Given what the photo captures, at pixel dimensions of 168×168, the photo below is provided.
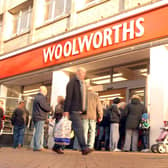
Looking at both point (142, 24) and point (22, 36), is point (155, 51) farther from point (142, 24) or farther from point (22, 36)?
point (22, 36)

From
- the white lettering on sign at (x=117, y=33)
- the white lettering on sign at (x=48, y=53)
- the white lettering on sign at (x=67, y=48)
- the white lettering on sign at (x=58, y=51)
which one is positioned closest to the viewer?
the white lettering on sign at (x=117, y=33)

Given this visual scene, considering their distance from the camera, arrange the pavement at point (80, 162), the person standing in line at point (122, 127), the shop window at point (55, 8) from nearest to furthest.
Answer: the pavement at point (80, 162)
the person standing in line at point (122, 127)
the shop window at point (55, 8)

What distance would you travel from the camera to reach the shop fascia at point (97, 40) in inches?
503

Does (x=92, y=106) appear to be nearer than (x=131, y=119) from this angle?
Yes

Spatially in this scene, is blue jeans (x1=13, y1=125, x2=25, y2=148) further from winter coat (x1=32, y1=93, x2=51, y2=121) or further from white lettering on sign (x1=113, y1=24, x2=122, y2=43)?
white lettering on sign (x1=113, y1=24, x2=122, y2=43)

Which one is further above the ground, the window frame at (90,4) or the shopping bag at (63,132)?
the window frame at (90,4)

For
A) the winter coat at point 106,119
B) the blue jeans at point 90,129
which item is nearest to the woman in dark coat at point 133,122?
the winter coat at point 106,119

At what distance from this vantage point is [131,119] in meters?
11.8

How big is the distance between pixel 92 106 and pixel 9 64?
9834mm

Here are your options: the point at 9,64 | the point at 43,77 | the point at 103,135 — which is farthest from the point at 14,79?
the point at 103,135

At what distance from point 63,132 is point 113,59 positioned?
5.36m

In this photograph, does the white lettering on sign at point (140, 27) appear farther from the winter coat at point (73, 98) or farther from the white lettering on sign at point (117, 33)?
the winter coat at point (73, 98)

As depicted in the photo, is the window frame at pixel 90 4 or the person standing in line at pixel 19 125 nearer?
the person standing in line at pixel 19 125

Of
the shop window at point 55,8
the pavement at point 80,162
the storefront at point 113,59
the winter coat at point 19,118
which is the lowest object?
the pavement at point 80,162
